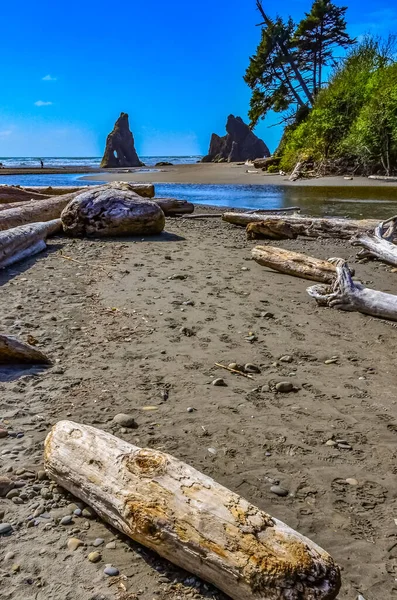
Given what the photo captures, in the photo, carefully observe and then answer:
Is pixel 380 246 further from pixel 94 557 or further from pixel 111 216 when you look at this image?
pixel 94 557

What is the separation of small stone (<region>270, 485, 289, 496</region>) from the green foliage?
2149 cm

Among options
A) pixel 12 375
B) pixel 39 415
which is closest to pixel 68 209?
pixel 12 375

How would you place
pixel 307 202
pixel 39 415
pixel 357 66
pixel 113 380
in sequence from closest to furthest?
pixel 39 415 → pixel 113 380 → pixel 307 202 → pixel 357 66

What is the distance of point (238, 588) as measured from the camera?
5.35 ft

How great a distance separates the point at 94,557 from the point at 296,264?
5.00 m

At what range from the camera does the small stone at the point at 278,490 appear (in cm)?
234

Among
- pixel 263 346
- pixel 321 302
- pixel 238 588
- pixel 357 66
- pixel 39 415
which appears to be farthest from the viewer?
pixel 357 66

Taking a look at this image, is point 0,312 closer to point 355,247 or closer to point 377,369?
point 377,369

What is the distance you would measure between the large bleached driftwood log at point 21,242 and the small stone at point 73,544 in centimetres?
525

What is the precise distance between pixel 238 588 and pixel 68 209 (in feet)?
28.0

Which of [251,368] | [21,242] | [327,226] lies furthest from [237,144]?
[251,368]

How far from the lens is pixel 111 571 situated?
1.86 metres

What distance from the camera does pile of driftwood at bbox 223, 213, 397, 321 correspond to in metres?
5.08

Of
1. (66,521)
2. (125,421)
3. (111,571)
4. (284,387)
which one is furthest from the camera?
(284,387)
